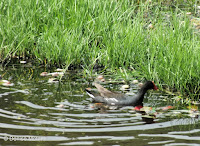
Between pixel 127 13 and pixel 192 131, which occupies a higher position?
pixel 127 13

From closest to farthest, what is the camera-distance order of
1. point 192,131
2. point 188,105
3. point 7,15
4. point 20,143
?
1. point 20,143
2. point 192,131
3. point 188,105
4. point 7,15

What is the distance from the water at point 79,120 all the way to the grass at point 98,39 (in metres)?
0.56

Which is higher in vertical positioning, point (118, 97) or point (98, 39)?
point (98, 39)

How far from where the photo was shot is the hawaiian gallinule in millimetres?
7518

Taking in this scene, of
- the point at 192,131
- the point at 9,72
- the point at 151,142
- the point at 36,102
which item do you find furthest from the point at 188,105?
the point at 9,72

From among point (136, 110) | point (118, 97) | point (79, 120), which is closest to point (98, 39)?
point (118, 97)

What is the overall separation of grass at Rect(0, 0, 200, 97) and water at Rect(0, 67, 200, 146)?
0.56 meters

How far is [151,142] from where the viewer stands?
18.5ft

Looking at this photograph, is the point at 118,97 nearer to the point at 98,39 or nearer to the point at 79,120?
the point at 79,120

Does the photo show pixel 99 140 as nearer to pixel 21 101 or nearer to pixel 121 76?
pixel 21 101

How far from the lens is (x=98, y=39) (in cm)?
1015

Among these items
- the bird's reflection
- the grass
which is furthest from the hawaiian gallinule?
the grass

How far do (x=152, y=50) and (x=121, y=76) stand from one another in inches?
30.1

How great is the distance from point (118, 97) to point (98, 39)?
2825 mm
